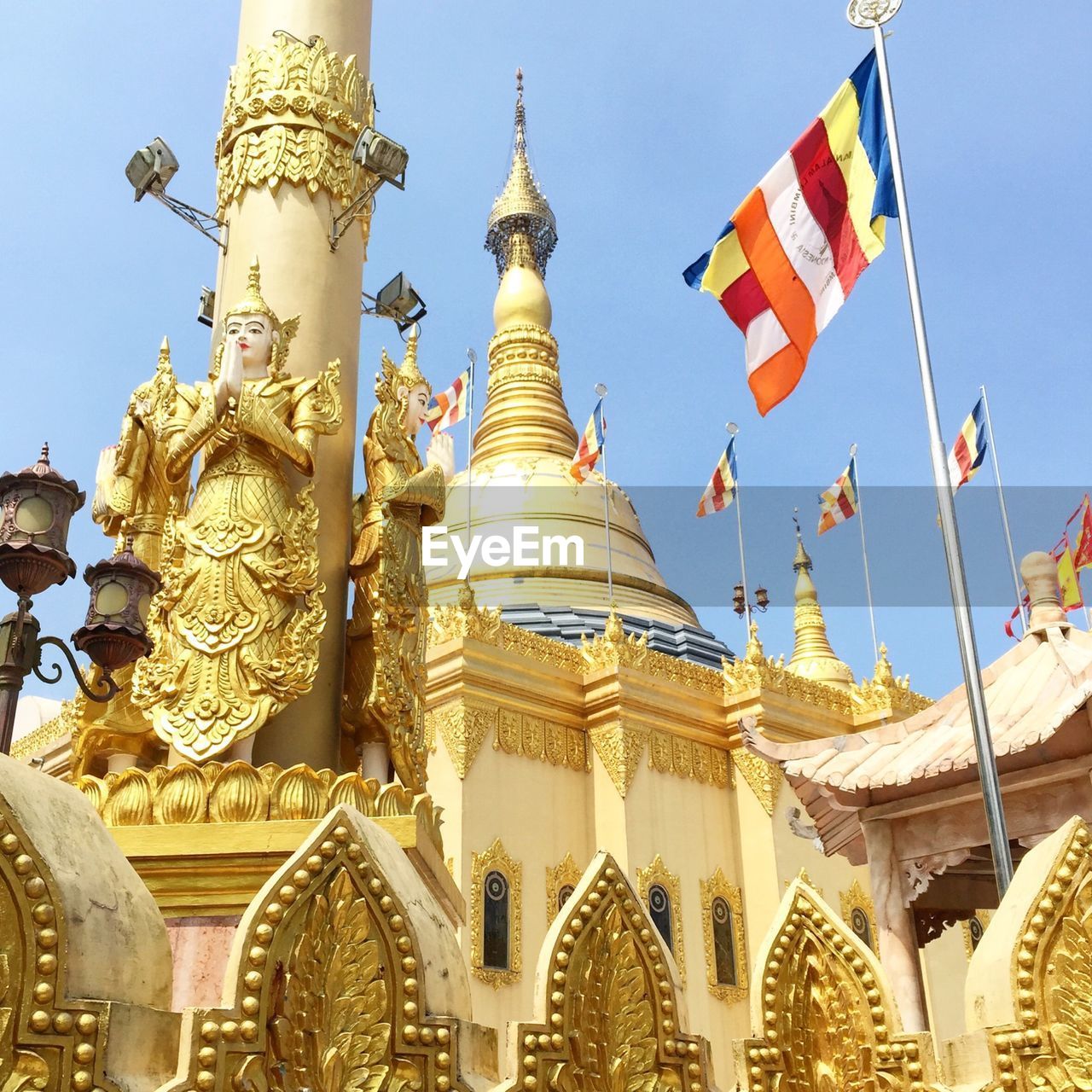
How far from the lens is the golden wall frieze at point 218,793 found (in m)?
5.56

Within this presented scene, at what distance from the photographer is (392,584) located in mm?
6566

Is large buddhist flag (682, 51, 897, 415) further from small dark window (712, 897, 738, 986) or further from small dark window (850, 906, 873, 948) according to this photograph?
small dark window (850, 906, 873, 948)

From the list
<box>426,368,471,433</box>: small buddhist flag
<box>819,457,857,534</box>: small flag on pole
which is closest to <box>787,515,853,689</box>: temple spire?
<box>819,457,857,534</box>: small flag on pole

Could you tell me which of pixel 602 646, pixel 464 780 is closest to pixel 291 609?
pixel 464 780

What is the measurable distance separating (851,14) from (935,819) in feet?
17.4

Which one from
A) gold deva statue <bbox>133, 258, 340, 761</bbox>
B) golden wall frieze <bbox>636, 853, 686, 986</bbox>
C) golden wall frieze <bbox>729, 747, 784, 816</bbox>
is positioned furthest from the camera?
golden wall frieze <bbox>729, 747, 784, 816</bbox>

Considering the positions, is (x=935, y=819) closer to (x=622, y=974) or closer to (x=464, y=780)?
(x=622, y=974)

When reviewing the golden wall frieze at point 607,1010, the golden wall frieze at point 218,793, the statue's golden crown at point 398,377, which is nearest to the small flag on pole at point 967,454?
the statue's golden crown at point 398,377

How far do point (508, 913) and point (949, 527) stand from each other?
10576mm

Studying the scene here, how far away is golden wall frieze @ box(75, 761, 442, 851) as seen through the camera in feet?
18.2

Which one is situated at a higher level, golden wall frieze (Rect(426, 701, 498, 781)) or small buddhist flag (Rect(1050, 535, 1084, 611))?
small buddhist flag (Rect(1050, 535, 1084, 611))

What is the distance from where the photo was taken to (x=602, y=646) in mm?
18078

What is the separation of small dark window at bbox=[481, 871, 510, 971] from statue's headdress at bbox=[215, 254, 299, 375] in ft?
33.5

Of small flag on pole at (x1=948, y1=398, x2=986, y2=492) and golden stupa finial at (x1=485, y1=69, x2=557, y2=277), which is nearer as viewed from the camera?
small flag on pole at (x1=948, y1=398, x2=986, y2=492)
